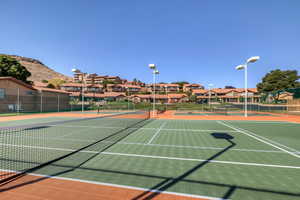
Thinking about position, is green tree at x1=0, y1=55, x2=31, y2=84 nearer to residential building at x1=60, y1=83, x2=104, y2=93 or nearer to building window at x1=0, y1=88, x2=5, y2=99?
building window at x1=0, y1=88, x2=5, y2=99

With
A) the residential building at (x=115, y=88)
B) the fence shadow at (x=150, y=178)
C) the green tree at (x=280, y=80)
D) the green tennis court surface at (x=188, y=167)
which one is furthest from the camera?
the residential building at (x=115, y=88)

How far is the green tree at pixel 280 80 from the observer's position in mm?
49297

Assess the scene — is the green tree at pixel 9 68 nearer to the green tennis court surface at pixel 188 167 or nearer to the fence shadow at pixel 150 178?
the green tennis court surface at pixel 188 167

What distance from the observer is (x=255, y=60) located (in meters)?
15.8


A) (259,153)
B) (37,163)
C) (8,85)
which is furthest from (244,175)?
(8,85)

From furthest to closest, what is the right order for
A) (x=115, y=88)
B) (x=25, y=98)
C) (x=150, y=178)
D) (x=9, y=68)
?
(x=115, y=88) < (x=9, y=68) < (x=25, y=98) < (x=150, y=178)

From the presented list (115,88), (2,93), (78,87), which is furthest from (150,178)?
(115,88)

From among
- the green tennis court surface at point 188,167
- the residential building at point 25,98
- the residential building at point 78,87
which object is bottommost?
the green tennis court surface at point 188,167

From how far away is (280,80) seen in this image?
167 ft

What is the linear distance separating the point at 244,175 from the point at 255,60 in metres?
17.4

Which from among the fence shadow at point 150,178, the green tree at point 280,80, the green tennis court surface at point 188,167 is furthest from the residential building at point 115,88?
the fence shadow at point 150,178

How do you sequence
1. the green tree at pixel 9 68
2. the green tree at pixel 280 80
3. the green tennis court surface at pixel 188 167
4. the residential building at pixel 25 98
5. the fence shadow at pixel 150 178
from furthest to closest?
the green tree at pixel 280 80
the green tree at pixel 9 68
the residential building at pixel 25 98
the green tennis court surface at pixel 188 167
the fence shadow at pixel 150 178

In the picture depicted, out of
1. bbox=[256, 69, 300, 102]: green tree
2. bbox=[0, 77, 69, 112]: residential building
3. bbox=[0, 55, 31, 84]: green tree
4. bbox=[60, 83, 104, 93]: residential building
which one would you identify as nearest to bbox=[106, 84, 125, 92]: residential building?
bbox=[60, 83, 104, 93]: residential building

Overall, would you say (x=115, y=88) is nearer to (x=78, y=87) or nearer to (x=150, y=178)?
(x=78, y=87)
